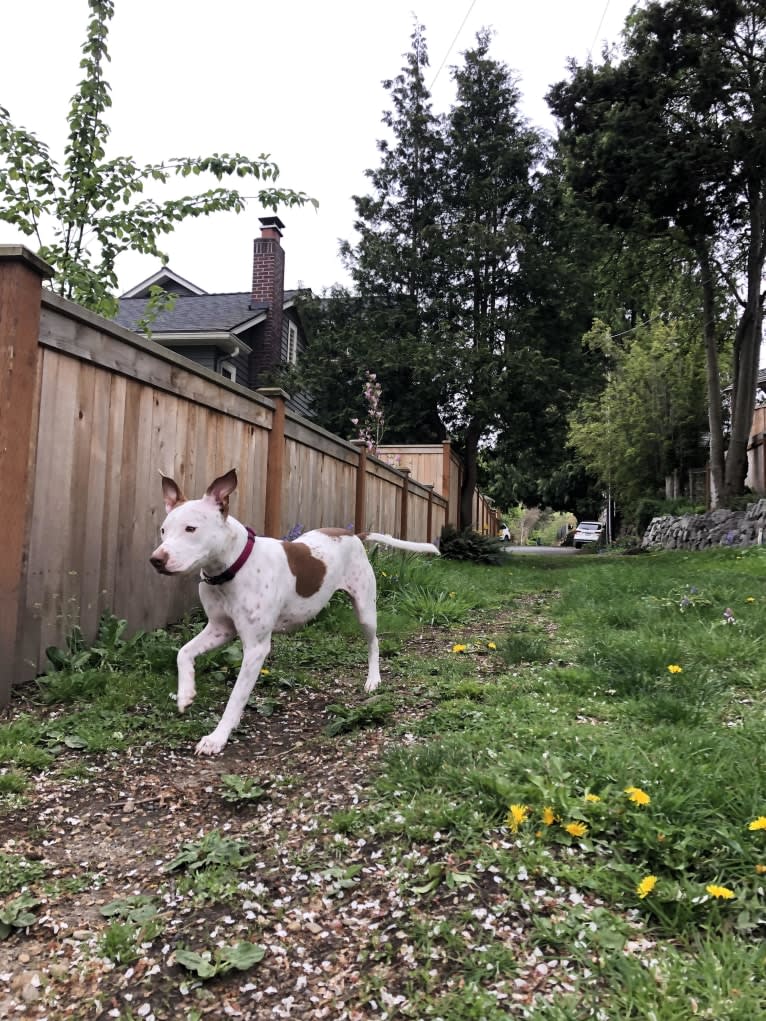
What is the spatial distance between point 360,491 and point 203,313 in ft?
40.9

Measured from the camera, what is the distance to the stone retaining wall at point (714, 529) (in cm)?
1270

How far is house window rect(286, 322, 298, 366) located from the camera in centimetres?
2034

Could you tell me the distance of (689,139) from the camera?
13.4m

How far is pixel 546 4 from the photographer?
239 inches

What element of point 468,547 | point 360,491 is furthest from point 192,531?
point 468,547

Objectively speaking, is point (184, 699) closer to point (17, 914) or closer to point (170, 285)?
point (17, 914)

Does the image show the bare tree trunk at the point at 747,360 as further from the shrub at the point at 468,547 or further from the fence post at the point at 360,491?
the fence post at the point at 360,491

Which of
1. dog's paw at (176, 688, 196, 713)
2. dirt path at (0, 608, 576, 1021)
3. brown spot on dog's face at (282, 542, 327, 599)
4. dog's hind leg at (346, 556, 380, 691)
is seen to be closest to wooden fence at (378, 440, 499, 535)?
dog's hind leg at (346, 556, 380, 691)

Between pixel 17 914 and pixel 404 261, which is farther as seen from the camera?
pixel 404 261

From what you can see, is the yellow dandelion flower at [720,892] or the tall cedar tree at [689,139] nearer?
the yellow dandelion flower at [720,892]

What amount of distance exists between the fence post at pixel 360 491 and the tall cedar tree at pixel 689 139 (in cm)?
976

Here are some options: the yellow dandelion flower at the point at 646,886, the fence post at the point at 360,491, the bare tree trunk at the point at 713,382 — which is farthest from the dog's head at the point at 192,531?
the bare tree trunk at the point at 713,382

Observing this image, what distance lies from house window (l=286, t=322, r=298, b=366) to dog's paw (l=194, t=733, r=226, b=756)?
59.5ft

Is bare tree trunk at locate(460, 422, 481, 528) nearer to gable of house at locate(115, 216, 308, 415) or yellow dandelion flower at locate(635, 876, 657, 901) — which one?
gable of house at locate(115, 216, 308, 415)
